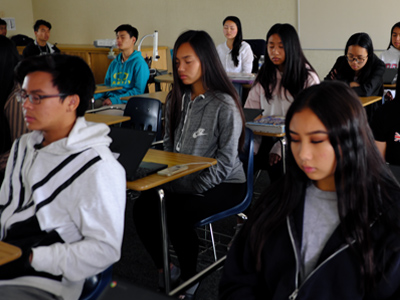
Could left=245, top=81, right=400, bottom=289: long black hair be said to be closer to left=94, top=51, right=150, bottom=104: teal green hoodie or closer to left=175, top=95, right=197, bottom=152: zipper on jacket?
left=175, top=95, right=197, bottom=152: zipper on jacket

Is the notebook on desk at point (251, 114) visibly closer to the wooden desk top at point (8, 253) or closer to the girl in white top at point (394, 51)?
the wooden desk top at point (8, 253)

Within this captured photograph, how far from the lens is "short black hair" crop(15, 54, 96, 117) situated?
62.4 inches

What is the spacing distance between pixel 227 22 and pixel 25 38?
4.74 m

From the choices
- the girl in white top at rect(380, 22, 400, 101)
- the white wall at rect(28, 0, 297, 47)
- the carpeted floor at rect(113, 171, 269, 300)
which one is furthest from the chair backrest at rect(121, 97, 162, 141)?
the white wall at rect(28, 0, 297, 47)

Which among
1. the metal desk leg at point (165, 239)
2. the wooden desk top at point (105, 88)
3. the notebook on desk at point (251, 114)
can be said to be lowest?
the metal desk leg at point (165, 239)

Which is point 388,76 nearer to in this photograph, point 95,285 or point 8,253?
point 95,285

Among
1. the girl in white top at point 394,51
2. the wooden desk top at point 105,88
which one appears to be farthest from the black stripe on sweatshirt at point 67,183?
the girl in white top at point 394,51

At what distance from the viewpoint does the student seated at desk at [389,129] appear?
226 cm

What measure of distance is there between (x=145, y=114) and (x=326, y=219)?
7.60 feet

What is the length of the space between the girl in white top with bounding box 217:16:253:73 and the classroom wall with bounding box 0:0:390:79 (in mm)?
1194

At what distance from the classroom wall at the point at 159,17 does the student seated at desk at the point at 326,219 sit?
590 centimetres

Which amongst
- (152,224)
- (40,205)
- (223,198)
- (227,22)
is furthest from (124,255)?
(227,22)

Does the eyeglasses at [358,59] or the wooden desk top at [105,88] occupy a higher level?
the eyeglasses at [358,59]

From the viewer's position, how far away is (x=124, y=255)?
304 cm
